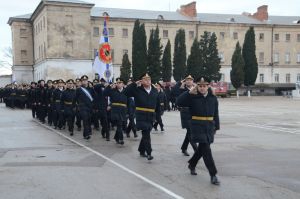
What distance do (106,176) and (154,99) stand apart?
103 inches

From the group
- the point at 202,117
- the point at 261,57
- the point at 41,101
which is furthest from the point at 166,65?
the point at 202,117

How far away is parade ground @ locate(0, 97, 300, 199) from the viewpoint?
7.01m

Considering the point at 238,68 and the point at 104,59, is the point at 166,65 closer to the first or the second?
the point at 238,68

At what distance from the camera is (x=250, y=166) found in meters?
9.23

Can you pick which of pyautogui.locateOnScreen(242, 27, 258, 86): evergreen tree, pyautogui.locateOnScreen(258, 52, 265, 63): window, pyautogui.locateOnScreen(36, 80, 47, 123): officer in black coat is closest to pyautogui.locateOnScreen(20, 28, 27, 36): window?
pyautogui.locateOnScreen(242, 27, 258, 86): evergreen tree

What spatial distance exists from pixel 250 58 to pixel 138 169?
60.3m

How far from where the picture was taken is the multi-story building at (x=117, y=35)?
6362 centimetres

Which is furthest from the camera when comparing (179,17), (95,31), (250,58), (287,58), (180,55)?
(287,58)

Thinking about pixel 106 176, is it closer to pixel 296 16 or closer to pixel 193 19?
pixel 193 19

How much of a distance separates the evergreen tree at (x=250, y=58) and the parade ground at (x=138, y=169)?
53317 millimetres

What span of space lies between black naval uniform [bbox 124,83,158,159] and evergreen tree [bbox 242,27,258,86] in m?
58.3

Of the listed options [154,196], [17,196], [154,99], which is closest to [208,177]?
[154,196]

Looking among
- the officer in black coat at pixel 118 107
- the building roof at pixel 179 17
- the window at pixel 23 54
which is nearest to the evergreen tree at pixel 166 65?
the building roof at pixel 179 17

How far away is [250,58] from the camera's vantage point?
6662cm
